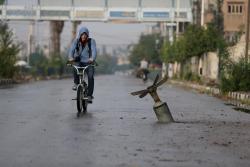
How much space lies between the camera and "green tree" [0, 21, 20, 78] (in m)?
46.3

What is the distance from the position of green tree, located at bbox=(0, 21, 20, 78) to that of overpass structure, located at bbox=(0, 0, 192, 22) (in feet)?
78.8

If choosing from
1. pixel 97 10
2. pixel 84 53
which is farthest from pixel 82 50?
pixel 97 10

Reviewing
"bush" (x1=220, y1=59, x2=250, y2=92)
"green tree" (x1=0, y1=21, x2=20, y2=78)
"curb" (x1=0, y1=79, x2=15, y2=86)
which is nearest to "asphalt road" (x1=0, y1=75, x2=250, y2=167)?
"bush" (x1=220, y1=59, x2=250, y2=92)

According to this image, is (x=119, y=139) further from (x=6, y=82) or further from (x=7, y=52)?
(x=7, y=52)

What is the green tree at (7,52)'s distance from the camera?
152 feet

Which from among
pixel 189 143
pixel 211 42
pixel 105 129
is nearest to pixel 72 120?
pixel 105 129

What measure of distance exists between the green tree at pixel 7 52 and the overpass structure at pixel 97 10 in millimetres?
24009

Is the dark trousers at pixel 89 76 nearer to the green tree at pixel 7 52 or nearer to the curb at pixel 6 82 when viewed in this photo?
the curb at pixel 6 82

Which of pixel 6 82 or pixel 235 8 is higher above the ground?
pixel 235 8

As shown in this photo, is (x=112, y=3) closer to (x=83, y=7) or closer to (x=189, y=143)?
(x=83, y=7)

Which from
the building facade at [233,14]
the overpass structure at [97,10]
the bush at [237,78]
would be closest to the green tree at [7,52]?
the bush at [237,78]

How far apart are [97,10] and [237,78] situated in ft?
139

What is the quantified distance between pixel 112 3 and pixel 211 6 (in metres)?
13.4

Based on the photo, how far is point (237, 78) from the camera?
31.4 metres
